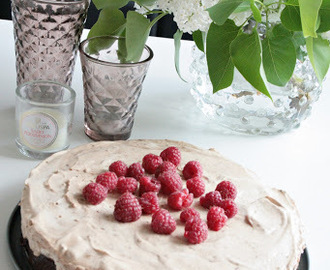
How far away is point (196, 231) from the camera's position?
43.0 inches

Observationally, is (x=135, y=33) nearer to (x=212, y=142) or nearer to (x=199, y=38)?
(x=199, y=38)

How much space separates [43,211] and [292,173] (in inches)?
26.8

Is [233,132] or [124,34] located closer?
[124,34]

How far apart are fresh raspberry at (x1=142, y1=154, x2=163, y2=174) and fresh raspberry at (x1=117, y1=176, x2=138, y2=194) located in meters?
0.08

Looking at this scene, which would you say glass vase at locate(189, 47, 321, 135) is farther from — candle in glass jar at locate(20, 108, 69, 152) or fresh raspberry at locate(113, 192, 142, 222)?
fresh raspberry at locate(113, 192, 142, 222)

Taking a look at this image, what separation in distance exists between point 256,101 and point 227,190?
1.37ft

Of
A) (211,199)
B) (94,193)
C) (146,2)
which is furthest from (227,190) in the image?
(146,2)

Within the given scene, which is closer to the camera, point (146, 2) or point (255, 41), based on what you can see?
point (255, 41)

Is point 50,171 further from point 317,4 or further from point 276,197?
point 317,4

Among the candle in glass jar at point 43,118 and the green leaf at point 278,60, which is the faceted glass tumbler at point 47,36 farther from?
the green leaf at point 278,60

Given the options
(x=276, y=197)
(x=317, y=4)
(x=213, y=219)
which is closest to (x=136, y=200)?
(x=213, y=219)

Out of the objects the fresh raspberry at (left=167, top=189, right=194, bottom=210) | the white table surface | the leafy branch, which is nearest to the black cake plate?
the white table surface

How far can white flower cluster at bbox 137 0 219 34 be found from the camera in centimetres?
133

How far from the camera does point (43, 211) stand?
3.69 ft
